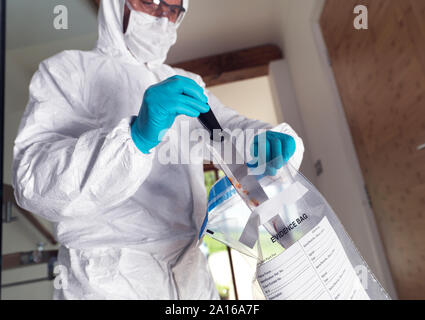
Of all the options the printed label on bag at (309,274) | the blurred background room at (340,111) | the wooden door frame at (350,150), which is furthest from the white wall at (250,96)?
the printed label on bag at (309,274)

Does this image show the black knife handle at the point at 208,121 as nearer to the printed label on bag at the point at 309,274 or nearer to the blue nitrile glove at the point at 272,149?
the blue nitrile glove at the point at 272,149

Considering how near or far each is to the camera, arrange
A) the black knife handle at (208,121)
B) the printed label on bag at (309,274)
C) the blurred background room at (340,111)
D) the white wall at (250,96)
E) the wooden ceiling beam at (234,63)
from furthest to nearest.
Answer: the white wall at (250,96) < the wooden ceiling beam at (234,63) < the blurred background room at (340,111) < the black knife handle at (208,121) < the printed label on bag at (309,274)

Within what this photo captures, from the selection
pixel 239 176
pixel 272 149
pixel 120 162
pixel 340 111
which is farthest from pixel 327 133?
pixel 120 162

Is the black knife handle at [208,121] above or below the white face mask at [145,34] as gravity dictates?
below

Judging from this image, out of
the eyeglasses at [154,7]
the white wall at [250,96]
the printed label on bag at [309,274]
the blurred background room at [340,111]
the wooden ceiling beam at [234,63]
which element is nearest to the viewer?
the printed label on bag at [309,274]

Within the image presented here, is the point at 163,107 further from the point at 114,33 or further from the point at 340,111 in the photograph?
the point at 340,111

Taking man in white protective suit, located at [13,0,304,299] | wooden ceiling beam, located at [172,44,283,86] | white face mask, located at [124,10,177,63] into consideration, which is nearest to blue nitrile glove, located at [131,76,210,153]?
man in white protective suit, located at [13,0,304,299]

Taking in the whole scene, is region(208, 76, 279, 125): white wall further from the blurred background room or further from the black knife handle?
the black knife handle

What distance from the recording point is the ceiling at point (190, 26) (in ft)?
4.08

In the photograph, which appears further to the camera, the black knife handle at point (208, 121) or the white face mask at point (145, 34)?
the white face mask at point (145, 34)

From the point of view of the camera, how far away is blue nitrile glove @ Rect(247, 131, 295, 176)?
52cm

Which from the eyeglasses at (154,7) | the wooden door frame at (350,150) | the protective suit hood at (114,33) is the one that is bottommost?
the wooden door frame at (350,150)
